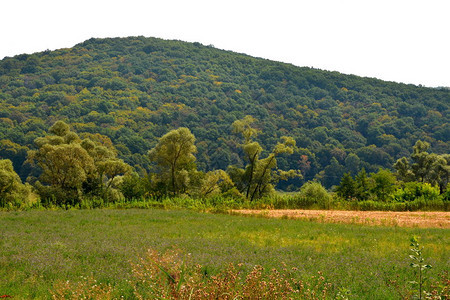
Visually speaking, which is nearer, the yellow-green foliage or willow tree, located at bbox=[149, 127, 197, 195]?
the yellow-green foliage

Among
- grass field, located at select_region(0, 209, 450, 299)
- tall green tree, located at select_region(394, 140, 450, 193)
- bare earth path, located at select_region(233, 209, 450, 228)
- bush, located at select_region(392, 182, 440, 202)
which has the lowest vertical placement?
tall green tree, located at select_region(394, 140, 450, 193)

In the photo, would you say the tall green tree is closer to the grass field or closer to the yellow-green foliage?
the grass field

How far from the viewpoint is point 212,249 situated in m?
13.1

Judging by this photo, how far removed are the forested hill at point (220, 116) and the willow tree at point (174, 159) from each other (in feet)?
191

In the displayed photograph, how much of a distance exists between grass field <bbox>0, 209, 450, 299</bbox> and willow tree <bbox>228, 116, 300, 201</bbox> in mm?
20531

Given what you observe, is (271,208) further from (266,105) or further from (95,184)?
(266,105)

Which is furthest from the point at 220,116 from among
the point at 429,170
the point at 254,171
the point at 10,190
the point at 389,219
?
the point at 389,219

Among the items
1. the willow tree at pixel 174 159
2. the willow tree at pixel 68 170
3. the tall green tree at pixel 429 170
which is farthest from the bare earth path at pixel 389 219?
the tall green tree at pixel 429 170

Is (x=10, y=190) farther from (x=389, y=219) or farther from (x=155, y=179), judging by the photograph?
(x=389, y=219)

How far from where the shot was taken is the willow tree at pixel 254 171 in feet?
139

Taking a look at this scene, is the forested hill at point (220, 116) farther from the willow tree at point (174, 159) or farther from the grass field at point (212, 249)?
the grass field at point (212, 249)

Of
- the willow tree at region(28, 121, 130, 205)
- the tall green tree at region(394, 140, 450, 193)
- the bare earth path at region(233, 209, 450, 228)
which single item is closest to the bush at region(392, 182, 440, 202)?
the bare earth path at region(233, 209, 450, 228)

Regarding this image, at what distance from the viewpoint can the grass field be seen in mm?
9570

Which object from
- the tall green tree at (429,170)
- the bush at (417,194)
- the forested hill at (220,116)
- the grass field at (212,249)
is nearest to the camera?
the grass field at (212,249)
